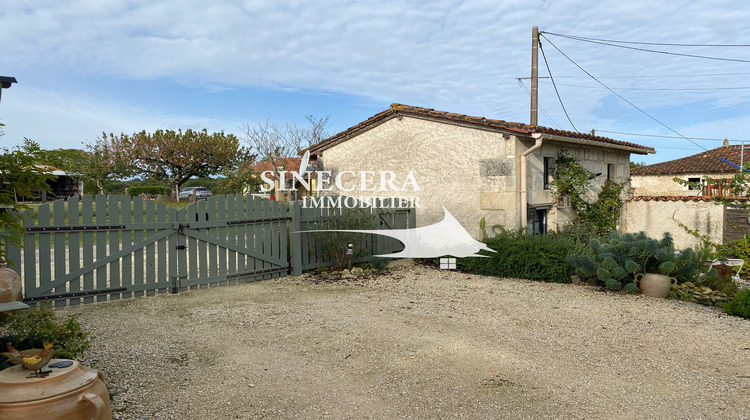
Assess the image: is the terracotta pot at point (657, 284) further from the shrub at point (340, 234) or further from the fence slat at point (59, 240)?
the fence slat at point (59, 240)

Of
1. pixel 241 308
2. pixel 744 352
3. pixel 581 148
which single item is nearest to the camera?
pixel 744 352

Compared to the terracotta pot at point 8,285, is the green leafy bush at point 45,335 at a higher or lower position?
lower

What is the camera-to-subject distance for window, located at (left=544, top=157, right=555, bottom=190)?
37.2 ft

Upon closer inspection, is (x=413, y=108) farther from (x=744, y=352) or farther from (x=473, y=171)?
(x=744, y=352)

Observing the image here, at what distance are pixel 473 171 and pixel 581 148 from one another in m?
3.57

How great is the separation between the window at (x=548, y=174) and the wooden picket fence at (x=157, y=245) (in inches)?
192

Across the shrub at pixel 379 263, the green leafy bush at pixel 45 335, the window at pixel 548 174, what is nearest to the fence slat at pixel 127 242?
the green leafy bush at pixel 45 335

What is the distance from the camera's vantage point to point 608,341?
5.23 metres

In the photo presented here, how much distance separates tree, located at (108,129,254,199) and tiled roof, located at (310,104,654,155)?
23186 millimetres

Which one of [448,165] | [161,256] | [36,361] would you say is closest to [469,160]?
[448,165]

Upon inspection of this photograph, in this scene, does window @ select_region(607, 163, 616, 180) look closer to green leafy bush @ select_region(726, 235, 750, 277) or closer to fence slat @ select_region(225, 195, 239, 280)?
green leafy bush @ select_region(726, 235, 750, 277)

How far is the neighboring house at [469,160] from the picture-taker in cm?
1027

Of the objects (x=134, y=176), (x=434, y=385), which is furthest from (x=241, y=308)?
(x=134, y=176)

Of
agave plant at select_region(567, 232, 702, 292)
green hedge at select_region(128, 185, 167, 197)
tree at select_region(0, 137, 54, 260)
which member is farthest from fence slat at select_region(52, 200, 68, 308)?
green hedge at select_region(128, 185, 167, 197)
